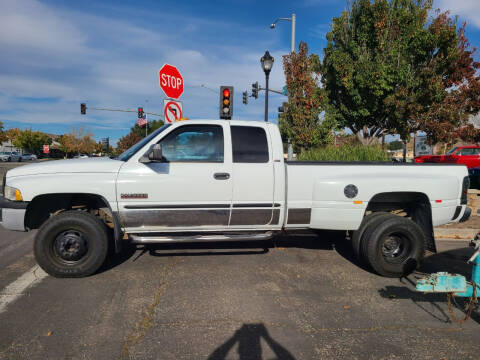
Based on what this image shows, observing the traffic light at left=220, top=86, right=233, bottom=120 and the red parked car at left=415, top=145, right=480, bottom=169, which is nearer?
the traffic light at left=220, top=86, right=233, bottom=120

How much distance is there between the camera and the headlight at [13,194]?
12.7ft

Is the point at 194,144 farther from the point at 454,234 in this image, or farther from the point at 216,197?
the point at 454,234

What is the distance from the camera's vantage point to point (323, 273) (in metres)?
4.38

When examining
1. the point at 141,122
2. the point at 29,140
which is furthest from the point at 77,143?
the point at 141,122

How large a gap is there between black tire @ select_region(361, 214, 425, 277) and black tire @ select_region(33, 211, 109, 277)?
3.47 m

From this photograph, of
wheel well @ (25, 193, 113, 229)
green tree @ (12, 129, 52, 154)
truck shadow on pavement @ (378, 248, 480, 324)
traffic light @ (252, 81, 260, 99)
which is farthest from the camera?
green tree @ (12, 129, 52, 154)

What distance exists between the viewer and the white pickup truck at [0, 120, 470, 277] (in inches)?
157

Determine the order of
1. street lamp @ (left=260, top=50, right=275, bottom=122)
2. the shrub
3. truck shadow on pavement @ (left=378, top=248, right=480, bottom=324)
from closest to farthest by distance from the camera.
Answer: truck shadow on pavement @ (left=378, top=248, right=480, bottom=324) → the shrub → street lamp @ (left=260, top=50, right=275, bottom=122)

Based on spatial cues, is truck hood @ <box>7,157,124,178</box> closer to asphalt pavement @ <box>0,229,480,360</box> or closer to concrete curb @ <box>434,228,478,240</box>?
asphalt pavement @ <box>0,229,480,360</box>

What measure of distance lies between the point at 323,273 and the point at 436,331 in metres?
1.59

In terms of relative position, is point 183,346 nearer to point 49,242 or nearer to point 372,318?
point 372,318

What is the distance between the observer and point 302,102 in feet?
43.7

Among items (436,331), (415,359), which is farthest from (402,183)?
(415,359)

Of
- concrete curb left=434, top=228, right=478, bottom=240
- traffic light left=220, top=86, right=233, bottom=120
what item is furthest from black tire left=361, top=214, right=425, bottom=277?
traffic light left=220, top=86, right=233, bottom=120
